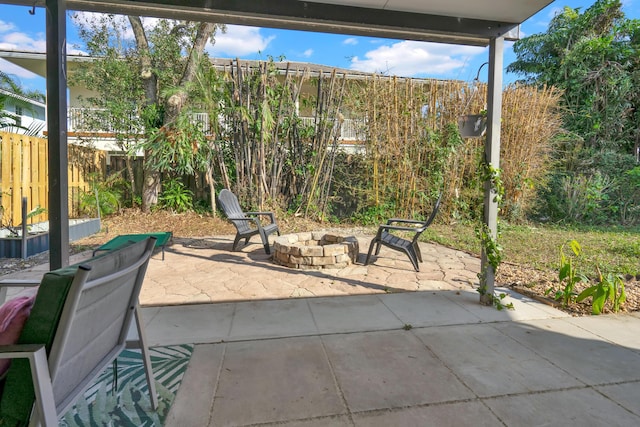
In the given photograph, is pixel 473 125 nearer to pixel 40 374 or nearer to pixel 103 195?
pixel 40 374

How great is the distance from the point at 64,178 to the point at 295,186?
17.5 feet

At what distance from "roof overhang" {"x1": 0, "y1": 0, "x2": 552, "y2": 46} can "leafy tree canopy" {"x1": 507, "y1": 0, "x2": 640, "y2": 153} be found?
24.3ft

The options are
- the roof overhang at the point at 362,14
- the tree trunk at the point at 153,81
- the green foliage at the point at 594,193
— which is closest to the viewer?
the roof overhang at the point at 362,14

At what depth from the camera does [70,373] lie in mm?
1182

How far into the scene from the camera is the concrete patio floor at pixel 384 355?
1.66 metres

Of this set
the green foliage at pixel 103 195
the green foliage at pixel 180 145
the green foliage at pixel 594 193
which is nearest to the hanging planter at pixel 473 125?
the green foliage at pixel 180 145

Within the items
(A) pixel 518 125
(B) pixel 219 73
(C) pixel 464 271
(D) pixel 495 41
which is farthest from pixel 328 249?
(A) pixel 518 125

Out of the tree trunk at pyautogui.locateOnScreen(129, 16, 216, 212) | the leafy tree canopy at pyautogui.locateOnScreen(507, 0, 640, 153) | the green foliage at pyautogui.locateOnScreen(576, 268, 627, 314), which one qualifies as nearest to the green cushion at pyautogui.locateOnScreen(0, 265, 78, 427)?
the green foliage at pyautogui.locateOnScreen(576, 268, 627, 314)

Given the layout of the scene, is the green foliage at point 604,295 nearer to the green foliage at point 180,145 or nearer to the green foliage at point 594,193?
the green foliage at point 594,193

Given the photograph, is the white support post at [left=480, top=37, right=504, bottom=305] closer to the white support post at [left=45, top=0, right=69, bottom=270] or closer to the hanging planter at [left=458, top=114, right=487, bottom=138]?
the hanging planter at [left=458, top=114, right=487, bottom=138]

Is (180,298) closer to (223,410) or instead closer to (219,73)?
(223,410)

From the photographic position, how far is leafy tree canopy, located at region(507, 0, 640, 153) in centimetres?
899

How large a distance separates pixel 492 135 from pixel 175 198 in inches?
258

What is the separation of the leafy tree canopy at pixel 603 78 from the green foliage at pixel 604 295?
709cm
